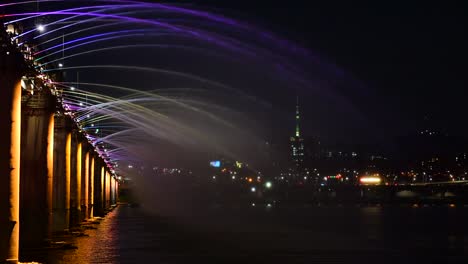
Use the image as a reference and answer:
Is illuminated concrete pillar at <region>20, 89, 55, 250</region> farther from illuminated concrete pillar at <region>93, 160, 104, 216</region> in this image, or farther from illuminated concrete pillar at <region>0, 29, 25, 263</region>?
illuminated concrete pillar at <region>93, 160, 104, 216</region>

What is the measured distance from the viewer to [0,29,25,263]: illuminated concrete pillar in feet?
91.6

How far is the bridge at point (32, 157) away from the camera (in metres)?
28.1

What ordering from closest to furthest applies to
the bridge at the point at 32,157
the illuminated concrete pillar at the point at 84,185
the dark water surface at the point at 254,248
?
the bridge at the point at 32,157 → the dark water surface at the point at 254,248 → the illuminated concrete pillar at the point at 84,185

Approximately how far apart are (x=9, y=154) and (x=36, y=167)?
16744mm

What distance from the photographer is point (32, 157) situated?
4462 centimetres

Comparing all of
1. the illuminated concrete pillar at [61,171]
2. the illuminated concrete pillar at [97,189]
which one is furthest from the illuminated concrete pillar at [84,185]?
the illuminated concrete pillar at [97,189]

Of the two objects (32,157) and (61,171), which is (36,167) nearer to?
(32,157)

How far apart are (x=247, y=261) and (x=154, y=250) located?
9.36 meters

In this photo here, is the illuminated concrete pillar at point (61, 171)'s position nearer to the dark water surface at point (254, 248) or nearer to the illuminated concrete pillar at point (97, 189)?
the dark water surface at point (254, 248)

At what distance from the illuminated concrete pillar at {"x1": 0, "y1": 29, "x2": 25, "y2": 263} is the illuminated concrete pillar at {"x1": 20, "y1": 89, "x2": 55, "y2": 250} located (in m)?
15.1

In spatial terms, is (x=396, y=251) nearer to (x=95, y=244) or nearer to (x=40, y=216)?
(x=95, y=244)

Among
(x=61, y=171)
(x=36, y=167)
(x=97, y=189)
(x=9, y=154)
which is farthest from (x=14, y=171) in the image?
(x=97, y=189)

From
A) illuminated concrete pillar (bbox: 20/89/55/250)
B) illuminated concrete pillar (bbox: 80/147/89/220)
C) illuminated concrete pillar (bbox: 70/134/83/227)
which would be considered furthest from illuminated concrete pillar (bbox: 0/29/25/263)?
illuminated concrete pillar (bbox: 80/147/89/220)

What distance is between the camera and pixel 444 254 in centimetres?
5244
